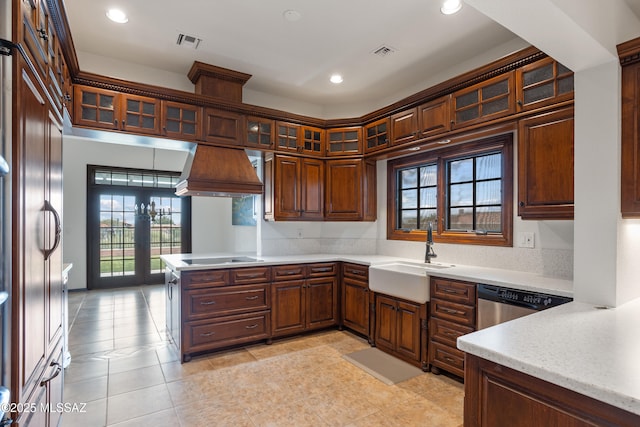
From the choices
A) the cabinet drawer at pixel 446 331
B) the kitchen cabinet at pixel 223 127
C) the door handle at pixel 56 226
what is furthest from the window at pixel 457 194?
the door handle at pixel 56 226

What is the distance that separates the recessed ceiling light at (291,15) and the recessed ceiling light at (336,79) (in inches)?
43.9

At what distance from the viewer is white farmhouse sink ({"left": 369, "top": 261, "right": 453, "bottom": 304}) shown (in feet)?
9.80

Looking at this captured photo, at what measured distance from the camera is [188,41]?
3035 mm

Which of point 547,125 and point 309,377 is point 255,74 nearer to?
point 547,125

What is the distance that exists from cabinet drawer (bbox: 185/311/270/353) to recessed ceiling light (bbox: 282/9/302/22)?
9.33 ft

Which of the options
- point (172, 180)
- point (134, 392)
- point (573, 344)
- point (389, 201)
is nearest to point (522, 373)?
point (573, 344)

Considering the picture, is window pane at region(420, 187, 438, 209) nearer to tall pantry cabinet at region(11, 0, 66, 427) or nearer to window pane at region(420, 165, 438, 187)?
window pane at region(420, 165, 438, 187)

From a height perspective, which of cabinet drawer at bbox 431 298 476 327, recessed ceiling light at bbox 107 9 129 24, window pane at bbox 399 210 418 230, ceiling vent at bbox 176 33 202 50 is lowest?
cabinet drawer at bbox 431 298 476 327

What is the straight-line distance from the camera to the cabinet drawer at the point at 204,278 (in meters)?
3.22

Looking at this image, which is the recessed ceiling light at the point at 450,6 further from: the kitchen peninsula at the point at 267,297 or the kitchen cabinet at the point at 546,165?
the kitchen peninsula at the point at 267,297

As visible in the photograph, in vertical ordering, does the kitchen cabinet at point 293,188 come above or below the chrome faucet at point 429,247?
above

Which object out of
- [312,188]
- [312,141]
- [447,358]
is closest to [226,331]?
[312,188]

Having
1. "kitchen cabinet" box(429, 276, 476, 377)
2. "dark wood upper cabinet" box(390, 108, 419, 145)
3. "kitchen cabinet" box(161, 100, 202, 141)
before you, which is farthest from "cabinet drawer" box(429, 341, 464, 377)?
"kitchen cabinet" box(161, 100, 202, 141)

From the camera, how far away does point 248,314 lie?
11.6ft
